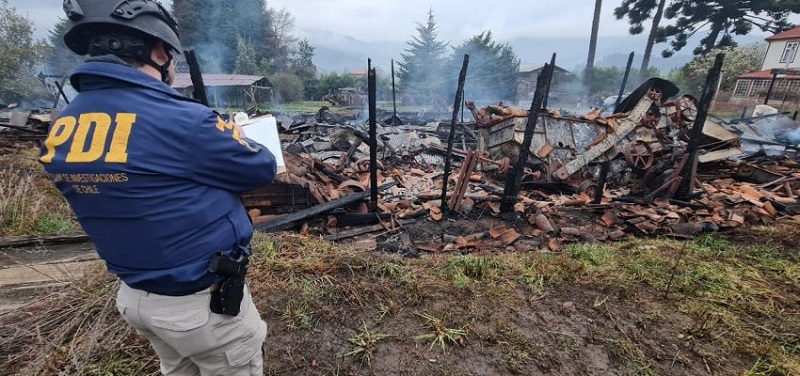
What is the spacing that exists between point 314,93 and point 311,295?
38137 millimetres

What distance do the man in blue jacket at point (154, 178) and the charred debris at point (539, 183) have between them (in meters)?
3.47

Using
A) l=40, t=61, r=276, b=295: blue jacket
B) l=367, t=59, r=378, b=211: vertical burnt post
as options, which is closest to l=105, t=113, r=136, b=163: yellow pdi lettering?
l=40, t=61, r=276, b=295: blue jacket

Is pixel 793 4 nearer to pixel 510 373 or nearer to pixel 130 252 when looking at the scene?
pixel 510 373

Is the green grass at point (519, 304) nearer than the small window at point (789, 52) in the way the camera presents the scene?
Yes

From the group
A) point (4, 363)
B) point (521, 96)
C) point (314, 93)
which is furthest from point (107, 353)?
point (521, 96)

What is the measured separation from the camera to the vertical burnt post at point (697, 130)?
535 cm

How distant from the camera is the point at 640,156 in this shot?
7.93m

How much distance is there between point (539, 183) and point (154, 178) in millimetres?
7882

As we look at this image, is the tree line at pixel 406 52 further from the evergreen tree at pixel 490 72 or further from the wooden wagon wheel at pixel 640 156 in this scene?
the wooden wagon wheel at pixel 640 156

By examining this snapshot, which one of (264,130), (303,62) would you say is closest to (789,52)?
(264,130)

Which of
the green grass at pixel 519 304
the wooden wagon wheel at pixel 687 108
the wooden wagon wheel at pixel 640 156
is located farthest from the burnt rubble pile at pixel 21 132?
the wooden wagon wheel at pixel 687 108

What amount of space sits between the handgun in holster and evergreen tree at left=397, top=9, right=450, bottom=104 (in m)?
35.3

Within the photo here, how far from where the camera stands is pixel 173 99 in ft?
4.56

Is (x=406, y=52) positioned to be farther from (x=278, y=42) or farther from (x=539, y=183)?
(x=539, y=183)
